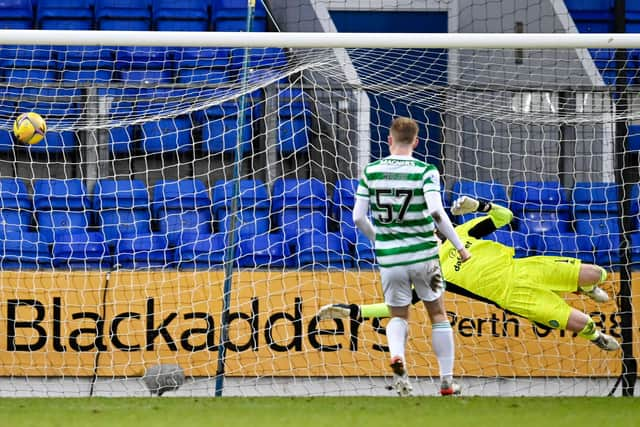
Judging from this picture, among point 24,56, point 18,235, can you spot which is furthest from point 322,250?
point 24,56

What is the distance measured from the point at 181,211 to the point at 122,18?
2.99 meters

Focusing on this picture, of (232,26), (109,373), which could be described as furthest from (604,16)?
(109,373)

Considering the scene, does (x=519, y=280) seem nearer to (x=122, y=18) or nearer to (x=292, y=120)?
(x=292, y=120)

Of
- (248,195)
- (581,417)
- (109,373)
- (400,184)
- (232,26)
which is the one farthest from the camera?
(232,26)

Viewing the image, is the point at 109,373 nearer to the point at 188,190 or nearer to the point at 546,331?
the point at 188,190

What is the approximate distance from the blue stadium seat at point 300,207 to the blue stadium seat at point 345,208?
0.08 m

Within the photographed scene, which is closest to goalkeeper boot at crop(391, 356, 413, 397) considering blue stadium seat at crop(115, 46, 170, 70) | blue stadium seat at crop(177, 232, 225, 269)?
blue stadium seat at crop(177, 232, 225, 269)

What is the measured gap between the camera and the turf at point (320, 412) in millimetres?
5113

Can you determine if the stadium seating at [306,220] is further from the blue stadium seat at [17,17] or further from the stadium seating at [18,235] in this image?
the blue stadium seat at [17,17]

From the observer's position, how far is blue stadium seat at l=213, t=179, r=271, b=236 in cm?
836

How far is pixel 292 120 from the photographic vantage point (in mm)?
8695

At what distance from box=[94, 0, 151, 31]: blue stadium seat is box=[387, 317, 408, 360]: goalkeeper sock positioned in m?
5.69

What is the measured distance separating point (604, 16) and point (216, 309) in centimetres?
550

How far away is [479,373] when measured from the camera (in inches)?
311
